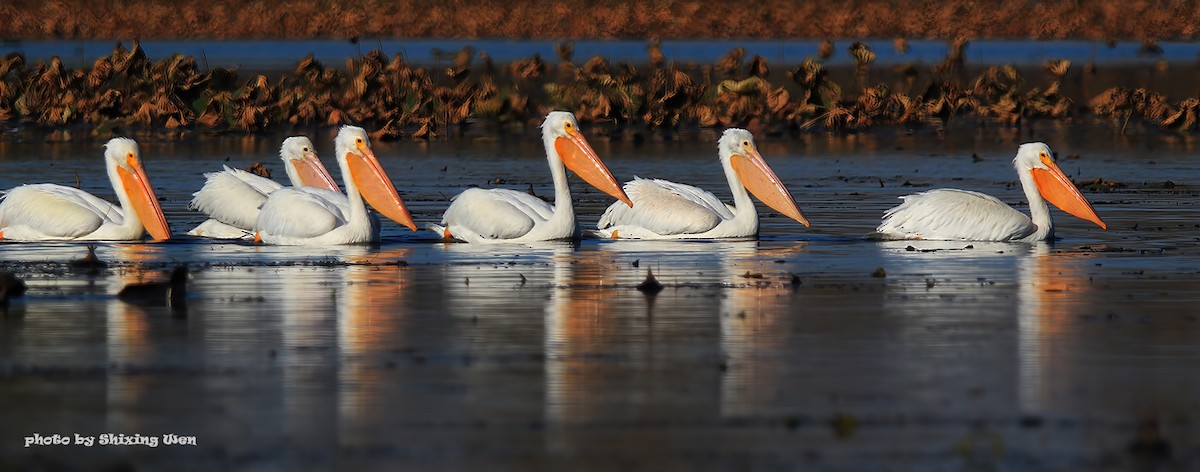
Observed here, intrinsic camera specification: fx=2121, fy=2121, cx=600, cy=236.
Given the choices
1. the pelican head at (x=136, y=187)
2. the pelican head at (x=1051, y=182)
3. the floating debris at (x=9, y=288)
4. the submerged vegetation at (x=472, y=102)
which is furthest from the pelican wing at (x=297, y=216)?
the submerged vegetation at (x=472, y=102)

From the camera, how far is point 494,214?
13.0m

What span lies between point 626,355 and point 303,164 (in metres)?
6.90

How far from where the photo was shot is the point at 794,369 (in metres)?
7.61

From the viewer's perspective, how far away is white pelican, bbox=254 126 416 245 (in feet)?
41.9

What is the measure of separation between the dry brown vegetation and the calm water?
127ft

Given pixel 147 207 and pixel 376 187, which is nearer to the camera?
pixel 147 207

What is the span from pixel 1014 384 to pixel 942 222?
19.5ft

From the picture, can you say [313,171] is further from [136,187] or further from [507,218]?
[507,218]

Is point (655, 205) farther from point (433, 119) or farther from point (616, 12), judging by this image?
point (616, 12)

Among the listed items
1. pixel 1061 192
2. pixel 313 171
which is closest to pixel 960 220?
pixel 1061 192

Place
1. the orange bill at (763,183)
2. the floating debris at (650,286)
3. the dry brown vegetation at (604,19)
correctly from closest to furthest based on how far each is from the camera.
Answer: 1. the floating debris at (650,286)
2. the orange bill at (763,183)
3. the dry brown vegetation at (604,19)

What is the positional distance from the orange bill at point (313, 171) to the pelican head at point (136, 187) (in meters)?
1.30

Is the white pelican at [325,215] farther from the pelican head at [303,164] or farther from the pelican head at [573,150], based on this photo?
the pelican head at [573,150]

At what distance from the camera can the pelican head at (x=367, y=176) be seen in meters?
13.4
